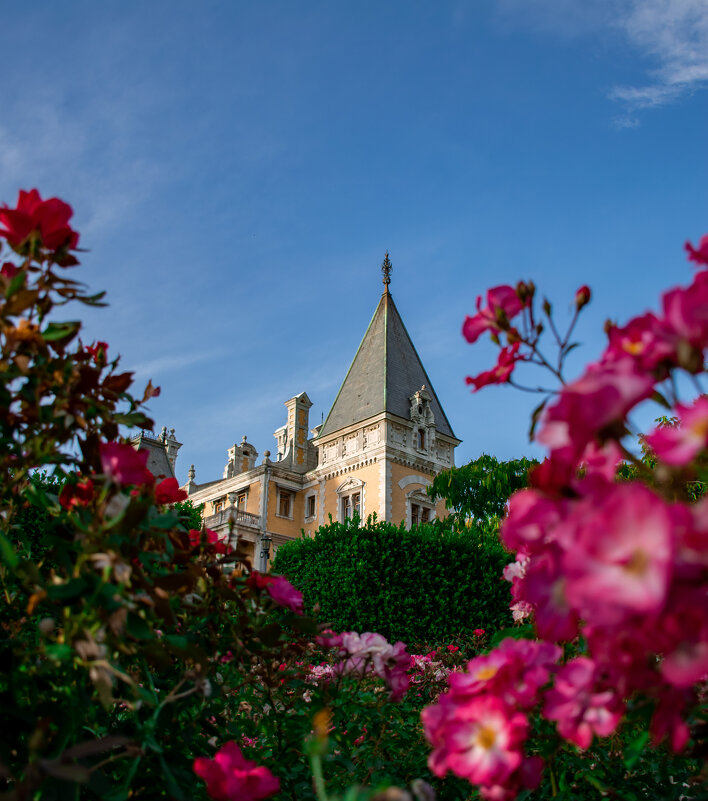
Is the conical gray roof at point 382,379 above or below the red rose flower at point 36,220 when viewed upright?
above

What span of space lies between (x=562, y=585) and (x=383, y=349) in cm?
3673

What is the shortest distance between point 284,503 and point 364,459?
18.2 feet

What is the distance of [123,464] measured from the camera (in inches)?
64.4

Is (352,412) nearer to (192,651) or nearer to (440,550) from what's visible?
(440,550)

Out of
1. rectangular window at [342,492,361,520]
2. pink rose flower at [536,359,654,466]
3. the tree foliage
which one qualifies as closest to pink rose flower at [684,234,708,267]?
pink rose flower at [536,359,654,466]

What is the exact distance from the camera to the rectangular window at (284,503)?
36.5 metres

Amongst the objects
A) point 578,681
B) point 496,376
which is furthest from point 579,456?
point 496,376

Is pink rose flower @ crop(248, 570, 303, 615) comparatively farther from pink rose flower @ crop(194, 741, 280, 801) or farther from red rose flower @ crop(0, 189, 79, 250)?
red rose flower @ crop(0, 189, 79, 250)

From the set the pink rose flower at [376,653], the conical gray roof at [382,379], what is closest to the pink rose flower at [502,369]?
the pink rose flower at [376,653]

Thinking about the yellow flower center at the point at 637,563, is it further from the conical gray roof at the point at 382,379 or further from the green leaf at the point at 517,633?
the conical gray roof at the point at 382,379

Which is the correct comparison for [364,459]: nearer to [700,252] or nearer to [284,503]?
[284,503]

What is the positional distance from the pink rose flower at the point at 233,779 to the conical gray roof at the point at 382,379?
32.7 meters

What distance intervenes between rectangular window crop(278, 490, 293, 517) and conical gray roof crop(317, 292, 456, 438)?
354 centimetres

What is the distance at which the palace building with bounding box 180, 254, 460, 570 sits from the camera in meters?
33.4
